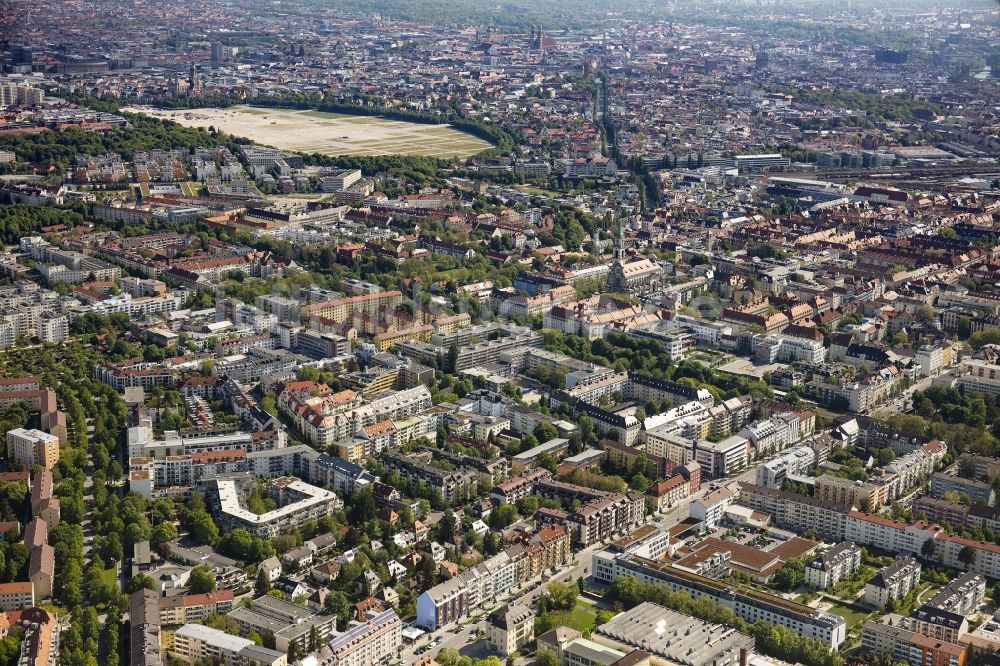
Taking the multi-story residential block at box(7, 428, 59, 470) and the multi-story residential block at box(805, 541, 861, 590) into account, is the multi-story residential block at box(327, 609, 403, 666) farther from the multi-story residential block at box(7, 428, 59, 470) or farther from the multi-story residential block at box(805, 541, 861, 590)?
the multi-story residential block at box(7, 428, 59, 470)

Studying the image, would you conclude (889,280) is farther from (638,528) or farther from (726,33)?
(726,33)

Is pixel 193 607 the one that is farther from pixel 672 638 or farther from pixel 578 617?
pixel 672 638

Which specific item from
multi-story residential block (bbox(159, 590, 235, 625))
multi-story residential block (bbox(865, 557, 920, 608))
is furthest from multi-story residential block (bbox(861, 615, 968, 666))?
multi-story residential block (bbox(159, 590, 235, 625))

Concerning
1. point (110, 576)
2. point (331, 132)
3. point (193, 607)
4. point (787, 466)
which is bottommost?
point (331, 132)

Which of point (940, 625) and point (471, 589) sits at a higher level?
point (940, 625)

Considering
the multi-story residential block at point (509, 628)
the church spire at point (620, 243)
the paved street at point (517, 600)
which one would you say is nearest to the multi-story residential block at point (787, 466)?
the paved street at point (517, 600)

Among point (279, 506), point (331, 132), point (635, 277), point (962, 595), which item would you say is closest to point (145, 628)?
point (279, 506)
